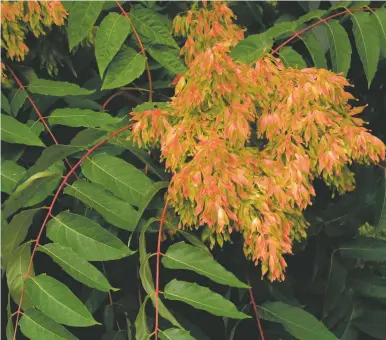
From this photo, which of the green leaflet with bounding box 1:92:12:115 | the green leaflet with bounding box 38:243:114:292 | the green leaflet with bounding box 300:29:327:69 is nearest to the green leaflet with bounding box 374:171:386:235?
the green leaflet with bounding box 300:29:327:69

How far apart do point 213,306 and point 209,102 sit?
39 centimetres

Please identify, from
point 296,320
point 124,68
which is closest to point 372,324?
point 296,320

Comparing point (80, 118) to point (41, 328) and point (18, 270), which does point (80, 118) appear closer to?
point (18, 270)

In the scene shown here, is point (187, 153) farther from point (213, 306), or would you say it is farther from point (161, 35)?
point (161, 35)

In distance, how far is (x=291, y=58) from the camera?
190 cm

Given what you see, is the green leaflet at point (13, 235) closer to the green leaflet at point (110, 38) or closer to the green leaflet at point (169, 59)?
the green leaflet at point (110, 38)

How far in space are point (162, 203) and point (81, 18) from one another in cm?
51

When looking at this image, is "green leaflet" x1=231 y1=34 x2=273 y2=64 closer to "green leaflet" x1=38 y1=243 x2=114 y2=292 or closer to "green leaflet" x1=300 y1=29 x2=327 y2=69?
"green leaflet" x1=300 y1=29 x2=327 y2=69

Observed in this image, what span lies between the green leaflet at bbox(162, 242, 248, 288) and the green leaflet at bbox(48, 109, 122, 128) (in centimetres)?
41

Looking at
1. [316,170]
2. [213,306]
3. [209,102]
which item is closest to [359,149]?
[316,170]

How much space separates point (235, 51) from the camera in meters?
1.92

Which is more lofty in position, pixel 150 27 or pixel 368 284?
pixel 150 27

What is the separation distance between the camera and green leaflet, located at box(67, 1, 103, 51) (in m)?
1.90

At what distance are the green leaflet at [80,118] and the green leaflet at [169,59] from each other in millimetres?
209
